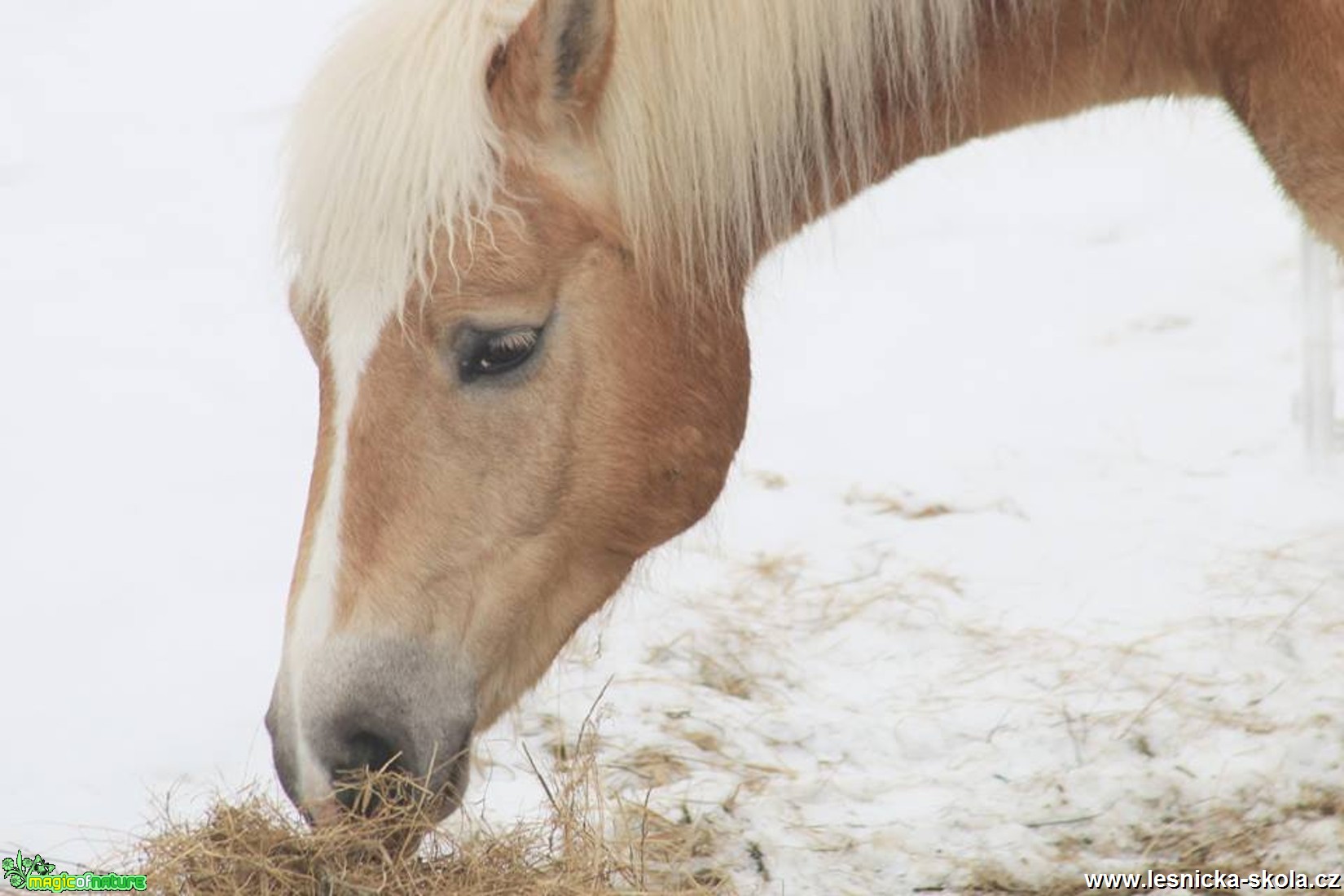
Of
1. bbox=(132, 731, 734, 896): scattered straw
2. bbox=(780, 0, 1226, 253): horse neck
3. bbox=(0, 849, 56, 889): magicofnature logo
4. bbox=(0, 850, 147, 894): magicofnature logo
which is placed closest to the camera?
bbox=(132, 731, 734, 896): scattered straw

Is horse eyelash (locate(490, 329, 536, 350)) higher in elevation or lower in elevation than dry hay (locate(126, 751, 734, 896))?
higher

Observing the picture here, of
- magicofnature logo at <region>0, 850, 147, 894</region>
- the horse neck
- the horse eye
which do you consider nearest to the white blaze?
the horse eye

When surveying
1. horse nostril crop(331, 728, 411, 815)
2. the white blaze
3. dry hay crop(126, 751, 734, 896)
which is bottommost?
dry hay crop(126, 751, 734, 896)

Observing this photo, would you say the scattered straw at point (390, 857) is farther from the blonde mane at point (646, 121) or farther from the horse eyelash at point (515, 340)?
the blonde mane at point (646, 121)

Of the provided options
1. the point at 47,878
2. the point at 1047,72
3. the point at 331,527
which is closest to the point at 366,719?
the point at 331,527

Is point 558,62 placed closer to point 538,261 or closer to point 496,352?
point 538,261

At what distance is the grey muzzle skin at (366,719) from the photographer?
2.10 metres

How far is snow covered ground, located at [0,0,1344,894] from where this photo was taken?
124 inches

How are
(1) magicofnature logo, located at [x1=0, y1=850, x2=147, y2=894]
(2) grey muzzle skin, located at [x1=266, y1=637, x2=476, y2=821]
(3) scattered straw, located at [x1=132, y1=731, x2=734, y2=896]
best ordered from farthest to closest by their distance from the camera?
(1) magicofnature logo, located at [x1=0, y1=850, x2=147, y2=894]
(3) scattered straw, located at [x1=132, y1=731, x2=734, y2=896]
(2) grey muzzle skin, located at [x1=266, y1=637, x2=476, y2=821]

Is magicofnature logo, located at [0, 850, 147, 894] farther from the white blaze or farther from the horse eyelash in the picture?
the horse eyelash

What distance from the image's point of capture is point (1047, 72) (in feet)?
8.23

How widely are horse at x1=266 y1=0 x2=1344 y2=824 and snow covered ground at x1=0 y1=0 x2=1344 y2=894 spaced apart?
370 mm

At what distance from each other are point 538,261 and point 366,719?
0.67 metres

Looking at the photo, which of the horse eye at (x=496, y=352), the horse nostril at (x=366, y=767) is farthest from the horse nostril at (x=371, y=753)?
the horse eye at (x=496, y=352)
